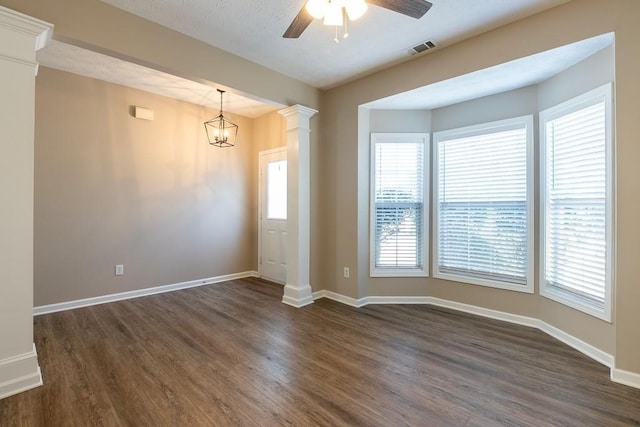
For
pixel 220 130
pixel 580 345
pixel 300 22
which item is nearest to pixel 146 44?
pixel 300 22

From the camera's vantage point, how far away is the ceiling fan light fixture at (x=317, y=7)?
69.1 inches

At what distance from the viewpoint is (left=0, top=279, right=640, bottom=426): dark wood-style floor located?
6.11 ft

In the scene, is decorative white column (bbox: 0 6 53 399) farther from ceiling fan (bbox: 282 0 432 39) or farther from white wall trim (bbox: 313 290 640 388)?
white wall trim (bbox: 313 290 640 388)

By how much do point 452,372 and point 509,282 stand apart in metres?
1.59

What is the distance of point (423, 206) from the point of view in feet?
13.1

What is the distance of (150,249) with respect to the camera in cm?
438

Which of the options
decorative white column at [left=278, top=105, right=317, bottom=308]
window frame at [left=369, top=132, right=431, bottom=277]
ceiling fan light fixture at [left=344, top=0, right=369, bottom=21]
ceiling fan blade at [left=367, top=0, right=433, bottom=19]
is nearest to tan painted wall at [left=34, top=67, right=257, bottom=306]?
decorative white column at [left=278, top=105, right=317, bottom=308]

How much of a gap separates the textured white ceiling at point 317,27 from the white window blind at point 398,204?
A: 1.09 m

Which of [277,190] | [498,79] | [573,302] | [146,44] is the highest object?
[146,44]

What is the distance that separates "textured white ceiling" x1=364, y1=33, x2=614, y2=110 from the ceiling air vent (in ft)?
1.16

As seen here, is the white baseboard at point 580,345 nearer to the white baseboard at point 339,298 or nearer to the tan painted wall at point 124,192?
the white baseboard at point 339,298

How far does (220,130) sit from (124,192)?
1.72 meters

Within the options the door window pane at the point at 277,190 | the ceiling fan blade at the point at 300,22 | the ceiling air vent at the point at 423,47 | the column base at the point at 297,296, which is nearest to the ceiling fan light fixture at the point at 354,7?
the ceiling fan blade at the point at 300,22

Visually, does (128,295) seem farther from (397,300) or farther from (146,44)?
(397,300)
